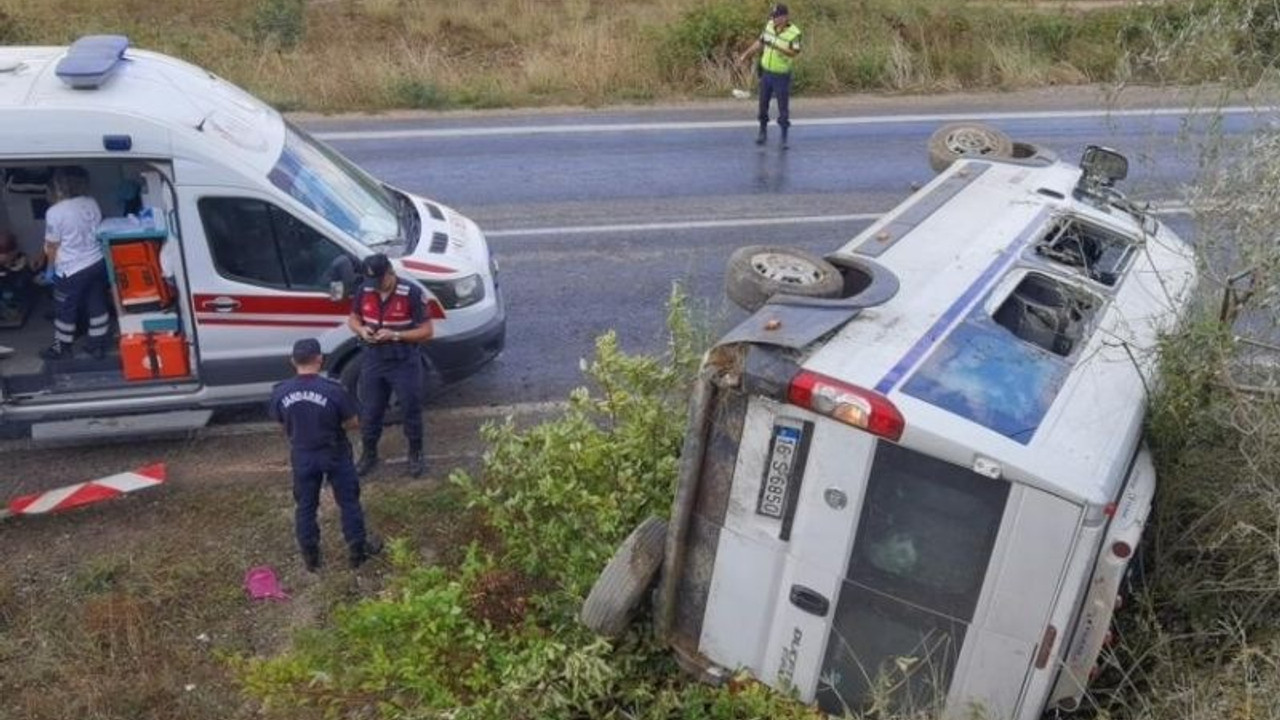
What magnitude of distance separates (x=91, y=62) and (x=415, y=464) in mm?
3197

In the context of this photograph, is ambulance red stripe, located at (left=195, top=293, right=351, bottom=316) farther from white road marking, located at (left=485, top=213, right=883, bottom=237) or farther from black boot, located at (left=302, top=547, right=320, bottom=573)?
white road marking, located at (left=485, top=213, right=883, bottom=237)

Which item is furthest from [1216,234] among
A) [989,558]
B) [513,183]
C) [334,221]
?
[513,183]

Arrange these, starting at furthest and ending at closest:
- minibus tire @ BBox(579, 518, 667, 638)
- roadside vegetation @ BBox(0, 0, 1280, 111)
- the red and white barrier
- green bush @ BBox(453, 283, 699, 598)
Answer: roadside vegetation @ BBox(0, 0, 1280, 111) < the red and white barrier < green bush @ BBox(453, 283, 699, 598) < minibus tire @ BBox(579, 518, 667, 638)

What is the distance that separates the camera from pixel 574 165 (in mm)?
14133

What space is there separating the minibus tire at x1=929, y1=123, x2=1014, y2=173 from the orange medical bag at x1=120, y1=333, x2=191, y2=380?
198 inches

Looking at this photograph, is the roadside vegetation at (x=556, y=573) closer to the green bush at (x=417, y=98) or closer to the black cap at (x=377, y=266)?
the black cap at (x=377, y=266)

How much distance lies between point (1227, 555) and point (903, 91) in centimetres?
1336

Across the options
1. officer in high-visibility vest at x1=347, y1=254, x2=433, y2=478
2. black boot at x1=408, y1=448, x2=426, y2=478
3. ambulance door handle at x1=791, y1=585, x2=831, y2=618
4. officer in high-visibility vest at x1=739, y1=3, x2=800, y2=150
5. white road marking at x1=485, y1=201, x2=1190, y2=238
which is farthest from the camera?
officer in high-visibility vest at x1=739, y1=3, x2=800, y2=150

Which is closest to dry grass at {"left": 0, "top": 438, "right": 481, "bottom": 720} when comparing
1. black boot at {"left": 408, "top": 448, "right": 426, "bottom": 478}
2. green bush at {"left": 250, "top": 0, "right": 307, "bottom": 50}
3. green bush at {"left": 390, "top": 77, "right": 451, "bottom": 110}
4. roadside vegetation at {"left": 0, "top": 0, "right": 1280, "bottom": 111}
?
black boot at {"left": 408, "top": 448, "right": 426, "bottom": 478}

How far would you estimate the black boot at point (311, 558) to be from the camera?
6.95m

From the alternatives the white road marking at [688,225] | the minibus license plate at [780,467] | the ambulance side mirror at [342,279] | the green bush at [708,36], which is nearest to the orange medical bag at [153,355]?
the ambulance side mirror at [342,279]

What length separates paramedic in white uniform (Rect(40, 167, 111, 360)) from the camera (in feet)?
26.3

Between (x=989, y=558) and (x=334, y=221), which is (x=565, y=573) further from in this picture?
(x=334, y=221)

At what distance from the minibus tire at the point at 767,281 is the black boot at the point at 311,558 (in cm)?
280
